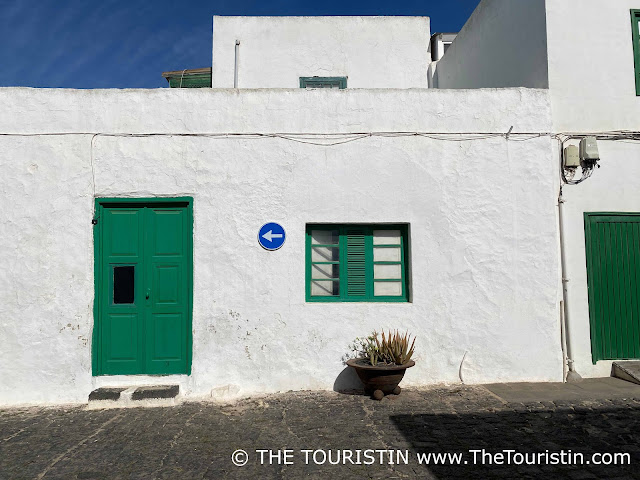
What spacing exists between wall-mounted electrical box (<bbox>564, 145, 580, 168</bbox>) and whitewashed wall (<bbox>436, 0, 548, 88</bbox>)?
0.94 metres

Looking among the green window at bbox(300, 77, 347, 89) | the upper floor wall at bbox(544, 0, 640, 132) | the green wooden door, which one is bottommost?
the green wooden door

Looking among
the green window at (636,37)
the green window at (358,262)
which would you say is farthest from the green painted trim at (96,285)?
the green window at (636,37)

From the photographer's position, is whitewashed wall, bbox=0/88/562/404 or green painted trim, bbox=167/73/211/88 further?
green painted trim, bbox=167/73/211/88

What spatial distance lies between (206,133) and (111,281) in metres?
2.19

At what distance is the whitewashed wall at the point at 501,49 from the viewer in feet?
22.2

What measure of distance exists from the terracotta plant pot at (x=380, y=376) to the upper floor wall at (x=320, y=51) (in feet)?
23.3

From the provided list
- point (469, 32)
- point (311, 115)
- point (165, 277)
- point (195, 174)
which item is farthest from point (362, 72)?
point (165, 277)

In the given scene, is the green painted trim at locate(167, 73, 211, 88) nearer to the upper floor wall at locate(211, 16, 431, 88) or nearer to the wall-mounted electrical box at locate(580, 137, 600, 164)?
the upper floor wall at locate(211, 16, 431, 88)

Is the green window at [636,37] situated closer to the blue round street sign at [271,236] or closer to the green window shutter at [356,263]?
the green window shutter at [356,263]

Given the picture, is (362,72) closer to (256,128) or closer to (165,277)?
(256,128)

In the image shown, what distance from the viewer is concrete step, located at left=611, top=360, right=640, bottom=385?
5915 mm

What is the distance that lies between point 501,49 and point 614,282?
13.3ft

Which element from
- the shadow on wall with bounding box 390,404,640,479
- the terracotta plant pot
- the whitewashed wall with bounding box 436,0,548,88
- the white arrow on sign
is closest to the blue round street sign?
the white arrow on sign

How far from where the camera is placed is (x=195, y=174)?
19.8 ft
